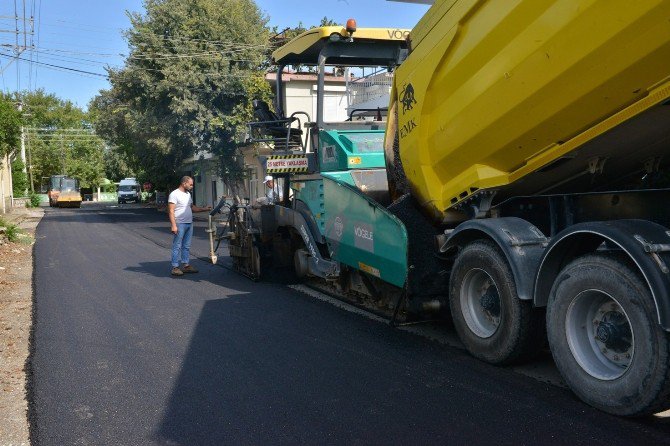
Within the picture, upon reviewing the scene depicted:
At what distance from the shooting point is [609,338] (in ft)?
11.9

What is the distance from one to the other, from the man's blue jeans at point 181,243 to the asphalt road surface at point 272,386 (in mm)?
2444

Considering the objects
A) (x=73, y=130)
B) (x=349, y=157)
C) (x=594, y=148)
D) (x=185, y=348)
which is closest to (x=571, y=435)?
(x=594, y=148)

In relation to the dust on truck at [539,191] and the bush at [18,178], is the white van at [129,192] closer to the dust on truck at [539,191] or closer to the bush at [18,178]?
the bush at [18,178]

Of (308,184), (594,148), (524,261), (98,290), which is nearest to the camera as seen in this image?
(594,148)

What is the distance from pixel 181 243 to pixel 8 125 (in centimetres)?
1834

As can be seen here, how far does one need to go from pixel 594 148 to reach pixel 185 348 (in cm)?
370

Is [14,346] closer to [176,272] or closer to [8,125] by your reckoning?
[176,272]

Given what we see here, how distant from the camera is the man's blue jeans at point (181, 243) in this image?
32.9 feet

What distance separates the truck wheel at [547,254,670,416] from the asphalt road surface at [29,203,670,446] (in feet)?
0.52

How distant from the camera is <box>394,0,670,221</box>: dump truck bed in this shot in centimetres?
331

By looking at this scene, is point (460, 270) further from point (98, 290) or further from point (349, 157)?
point (98, 290)

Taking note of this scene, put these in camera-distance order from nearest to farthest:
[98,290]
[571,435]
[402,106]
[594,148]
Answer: [571,435]
[594,148]
[402,106]
[98,290]

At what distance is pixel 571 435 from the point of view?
3.35m

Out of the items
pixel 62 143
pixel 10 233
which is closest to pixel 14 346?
pixel 10 233
